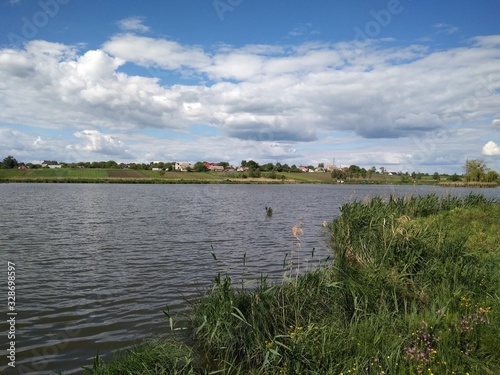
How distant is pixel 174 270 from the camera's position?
1372 cm

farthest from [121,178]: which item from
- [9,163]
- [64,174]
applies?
[9,163]

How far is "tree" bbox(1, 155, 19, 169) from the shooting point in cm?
13438

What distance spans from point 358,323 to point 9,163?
529 feet

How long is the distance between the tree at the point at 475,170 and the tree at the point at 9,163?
6308 inches

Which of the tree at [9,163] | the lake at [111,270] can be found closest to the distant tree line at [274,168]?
the tree at [9,163]

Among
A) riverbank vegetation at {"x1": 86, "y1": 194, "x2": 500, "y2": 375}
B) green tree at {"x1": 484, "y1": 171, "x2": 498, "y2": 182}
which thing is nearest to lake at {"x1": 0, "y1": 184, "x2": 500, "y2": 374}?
riverbank vegetation at {"x1": 86, "y1": 194, "x2": 500, "y2": 375}

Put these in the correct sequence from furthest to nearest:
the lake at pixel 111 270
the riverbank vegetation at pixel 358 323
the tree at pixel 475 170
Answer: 1. the tree at pixel 475 170
2. the lake at pixel 111 270
3. the riverbank vegetation at pixel 358 323

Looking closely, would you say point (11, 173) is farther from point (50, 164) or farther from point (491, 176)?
point (491, 176)

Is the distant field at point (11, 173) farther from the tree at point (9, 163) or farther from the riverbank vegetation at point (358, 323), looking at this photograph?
the riverbank vegetation at point (358, 323)

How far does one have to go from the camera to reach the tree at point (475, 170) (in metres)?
105

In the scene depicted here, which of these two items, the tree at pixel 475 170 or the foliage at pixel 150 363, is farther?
the tree at pixel 475 170

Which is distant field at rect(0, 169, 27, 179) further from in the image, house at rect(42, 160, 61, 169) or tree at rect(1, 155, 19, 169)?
house at rect(42, 160, 61, 169)

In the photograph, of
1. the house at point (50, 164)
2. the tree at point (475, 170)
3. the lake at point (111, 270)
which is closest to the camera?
the lake at point (111, 270)

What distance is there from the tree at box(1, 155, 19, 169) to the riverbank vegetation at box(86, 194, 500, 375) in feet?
511
